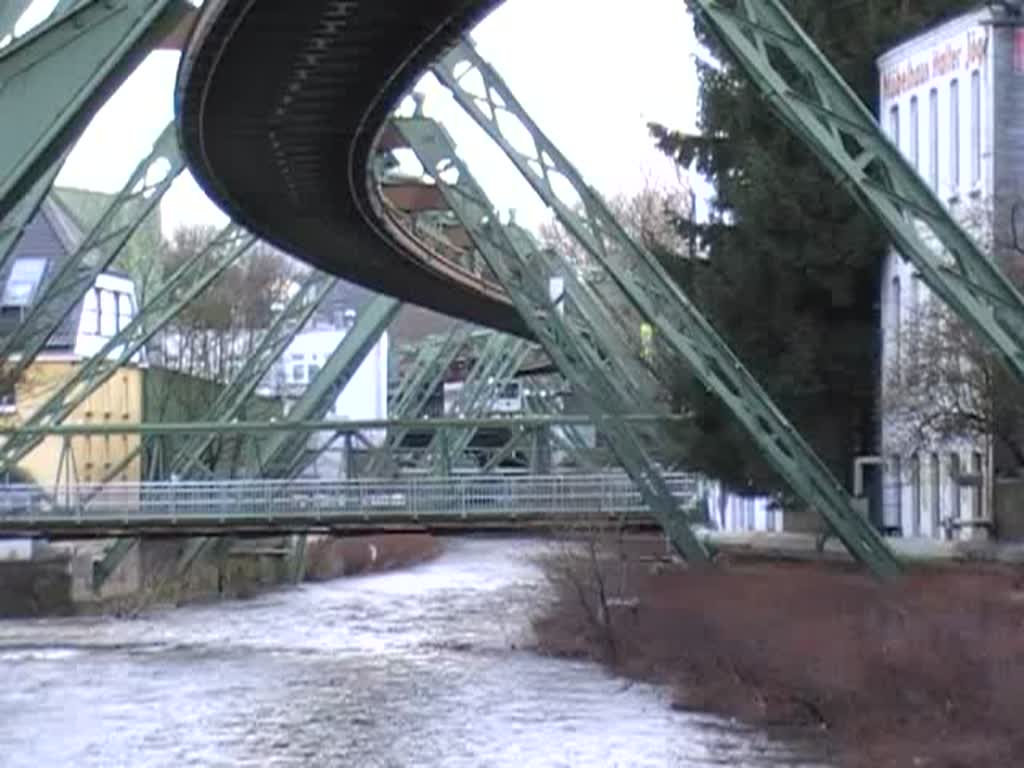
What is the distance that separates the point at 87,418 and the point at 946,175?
5427 cm

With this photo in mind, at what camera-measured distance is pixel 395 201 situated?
75.4 m

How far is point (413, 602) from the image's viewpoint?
258ft

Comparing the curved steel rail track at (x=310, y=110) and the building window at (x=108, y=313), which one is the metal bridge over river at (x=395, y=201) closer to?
the curved steel rail track at (x=310, y=110)

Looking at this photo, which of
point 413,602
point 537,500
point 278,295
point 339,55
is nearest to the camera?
point 339,55

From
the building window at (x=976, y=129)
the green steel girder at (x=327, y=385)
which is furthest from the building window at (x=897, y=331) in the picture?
the green steel girder at (x=327, y=385)

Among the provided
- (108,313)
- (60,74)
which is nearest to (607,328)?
(108,313)

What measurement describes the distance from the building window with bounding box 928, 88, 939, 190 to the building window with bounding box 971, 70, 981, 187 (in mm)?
2090

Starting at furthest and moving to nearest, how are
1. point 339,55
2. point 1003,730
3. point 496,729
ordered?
point 496,729 < point 339,55 < point 1003,730

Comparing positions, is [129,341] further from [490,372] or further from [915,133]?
[490,372]

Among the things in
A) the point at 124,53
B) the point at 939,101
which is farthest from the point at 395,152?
the point at 124,53

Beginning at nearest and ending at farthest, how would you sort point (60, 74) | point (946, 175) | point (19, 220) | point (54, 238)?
1. point (60, 74)
2. point (19, 220)
3. point (946, 175)
4. point (54, 238)

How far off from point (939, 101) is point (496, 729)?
65.0 ft

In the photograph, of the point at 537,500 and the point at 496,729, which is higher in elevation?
the point at 537,500

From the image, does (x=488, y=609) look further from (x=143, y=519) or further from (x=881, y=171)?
(x=881, y=171)
